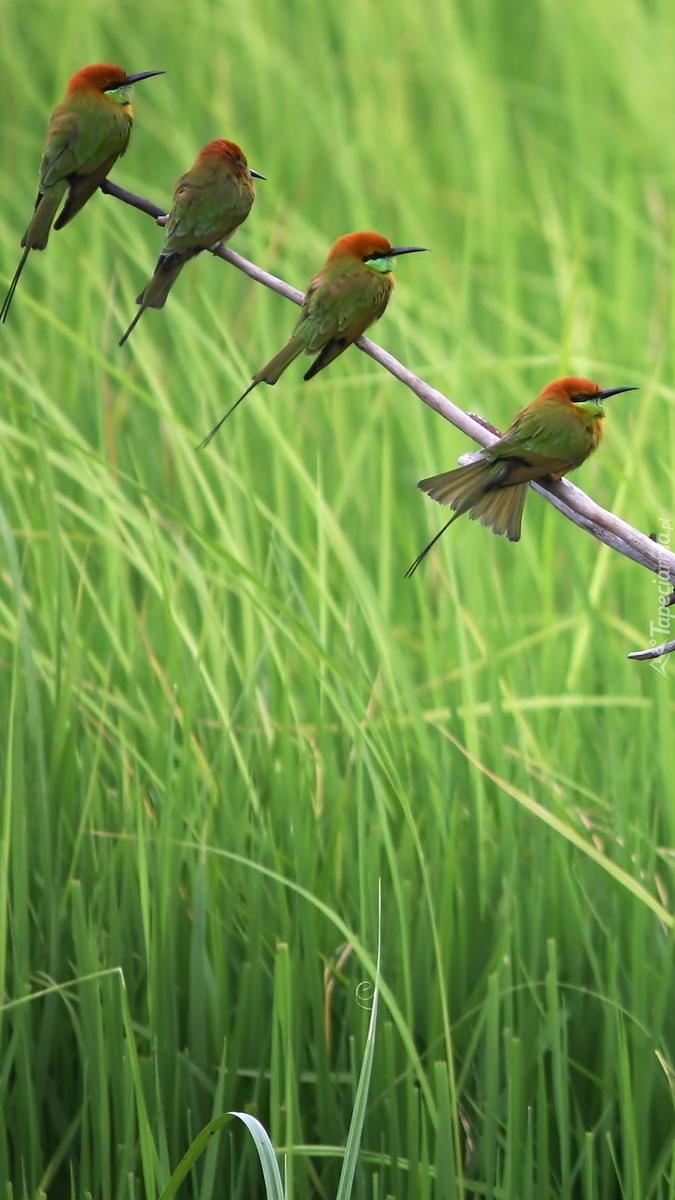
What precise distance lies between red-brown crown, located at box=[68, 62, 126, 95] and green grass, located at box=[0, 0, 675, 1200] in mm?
307

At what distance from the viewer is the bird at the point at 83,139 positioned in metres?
0.56

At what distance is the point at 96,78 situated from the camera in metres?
0.59

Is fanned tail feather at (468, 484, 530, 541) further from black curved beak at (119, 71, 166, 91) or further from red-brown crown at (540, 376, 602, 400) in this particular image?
black curved beak at (119, 71, 166, 91)

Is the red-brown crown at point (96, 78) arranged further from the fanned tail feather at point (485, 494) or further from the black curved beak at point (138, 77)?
the fanned tail feather at point (485, 494)

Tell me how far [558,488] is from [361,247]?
0.15 m

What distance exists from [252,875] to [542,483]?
77 cm

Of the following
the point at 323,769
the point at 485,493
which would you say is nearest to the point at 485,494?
the point at 485,493

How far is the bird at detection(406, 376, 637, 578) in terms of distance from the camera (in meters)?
0.53

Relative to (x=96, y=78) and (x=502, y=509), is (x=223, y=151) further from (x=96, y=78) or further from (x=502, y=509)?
(x=502, y=509)

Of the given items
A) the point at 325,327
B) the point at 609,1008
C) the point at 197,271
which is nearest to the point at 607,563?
the point at 609,1008

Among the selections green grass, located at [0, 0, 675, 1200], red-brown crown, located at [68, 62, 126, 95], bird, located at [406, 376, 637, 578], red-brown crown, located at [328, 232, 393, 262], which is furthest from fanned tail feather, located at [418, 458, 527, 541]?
green grass, located at [0, 0, 675, 1200]

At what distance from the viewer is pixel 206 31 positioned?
2994mm

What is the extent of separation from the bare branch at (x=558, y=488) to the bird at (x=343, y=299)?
4 centimetres

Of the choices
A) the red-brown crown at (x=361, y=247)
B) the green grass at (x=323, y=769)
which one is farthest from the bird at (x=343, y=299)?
the green grass at (x=323, y=769)
